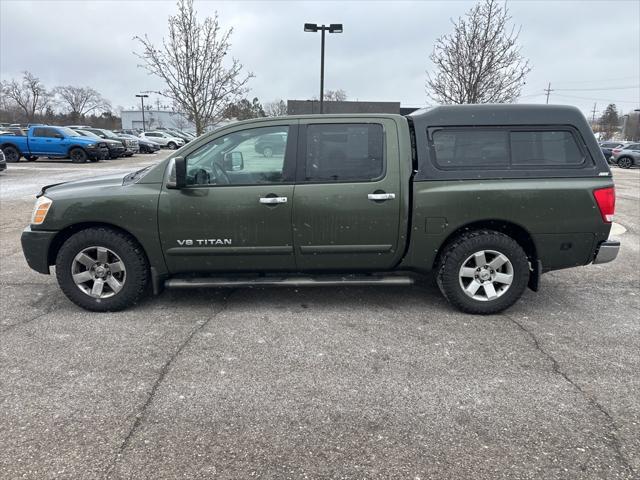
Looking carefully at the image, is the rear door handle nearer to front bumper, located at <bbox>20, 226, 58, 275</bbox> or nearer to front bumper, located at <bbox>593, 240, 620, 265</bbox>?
front bumper, located at <bbox>593, 240, 620, 265</bbox>

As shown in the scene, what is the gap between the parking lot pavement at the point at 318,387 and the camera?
2.33 m

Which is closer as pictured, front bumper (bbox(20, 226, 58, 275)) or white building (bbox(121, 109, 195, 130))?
front bumper (bbox(20, 226, 58, 275))

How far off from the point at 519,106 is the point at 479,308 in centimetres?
184

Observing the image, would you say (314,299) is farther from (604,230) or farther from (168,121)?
(168,121)

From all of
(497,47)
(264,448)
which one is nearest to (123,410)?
(264,448)

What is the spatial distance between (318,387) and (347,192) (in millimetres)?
1723

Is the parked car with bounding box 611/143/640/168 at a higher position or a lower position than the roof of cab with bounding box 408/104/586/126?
higher

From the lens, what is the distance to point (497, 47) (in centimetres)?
1253

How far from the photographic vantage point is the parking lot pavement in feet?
7.66

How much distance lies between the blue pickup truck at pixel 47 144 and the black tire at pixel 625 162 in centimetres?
2902

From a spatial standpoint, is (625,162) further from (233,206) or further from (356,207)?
(233,206)

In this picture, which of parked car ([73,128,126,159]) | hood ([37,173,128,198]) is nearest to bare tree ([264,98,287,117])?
parked car ([73,128,126,159])

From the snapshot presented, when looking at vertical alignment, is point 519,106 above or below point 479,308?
above

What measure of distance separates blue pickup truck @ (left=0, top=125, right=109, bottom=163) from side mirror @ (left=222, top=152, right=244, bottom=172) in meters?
20.2
